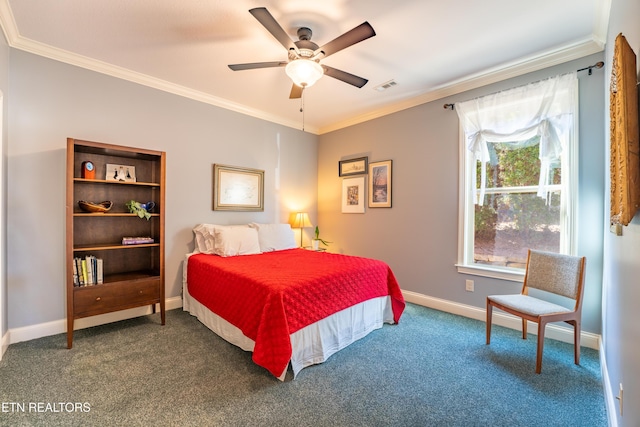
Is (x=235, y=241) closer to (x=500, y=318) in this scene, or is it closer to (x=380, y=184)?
(x=380, y=184)

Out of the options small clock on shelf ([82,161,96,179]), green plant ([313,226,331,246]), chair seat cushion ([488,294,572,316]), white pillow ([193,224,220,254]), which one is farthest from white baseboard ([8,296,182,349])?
chair seat cushion ([488,294,572,316])

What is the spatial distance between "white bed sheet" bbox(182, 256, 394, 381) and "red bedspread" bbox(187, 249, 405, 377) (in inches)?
2.9

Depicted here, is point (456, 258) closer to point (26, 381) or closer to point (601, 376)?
point (601, 376)

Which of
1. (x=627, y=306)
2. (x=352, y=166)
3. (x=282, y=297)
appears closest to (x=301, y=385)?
(x=282, y=297)

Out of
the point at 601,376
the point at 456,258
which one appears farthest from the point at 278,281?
the point at 601,376

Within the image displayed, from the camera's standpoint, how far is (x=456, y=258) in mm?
3242

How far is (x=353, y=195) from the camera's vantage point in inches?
171

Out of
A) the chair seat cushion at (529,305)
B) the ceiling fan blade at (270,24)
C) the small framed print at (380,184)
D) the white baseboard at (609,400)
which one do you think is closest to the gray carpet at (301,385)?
the white baseboard at (609,400)

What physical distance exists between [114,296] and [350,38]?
2.96m

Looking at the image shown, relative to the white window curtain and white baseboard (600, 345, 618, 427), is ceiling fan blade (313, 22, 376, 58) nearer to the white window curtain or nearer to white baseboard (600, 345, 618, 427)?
the white window curtain

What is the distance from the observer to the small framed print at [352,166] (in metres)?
4.20

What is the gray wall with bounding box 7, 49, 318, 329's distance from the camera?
2.46 m

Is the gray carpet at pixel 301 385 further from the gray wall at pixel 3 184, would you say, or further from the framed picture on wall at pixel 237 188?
the framed picture on wall at pixel 237 188

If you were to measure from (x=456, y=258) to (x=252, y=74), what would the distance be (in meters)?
3.10
